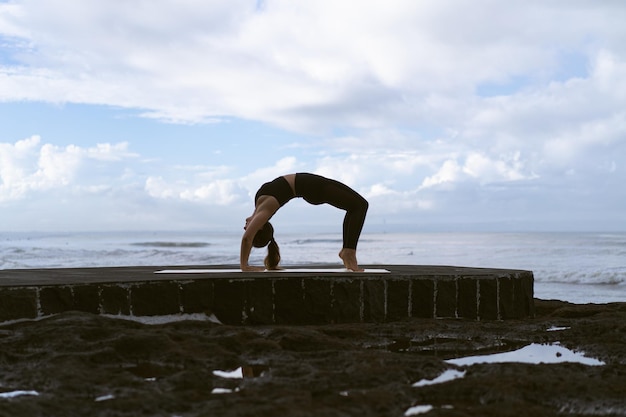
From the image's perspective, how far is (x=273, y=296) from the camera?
16.8ft

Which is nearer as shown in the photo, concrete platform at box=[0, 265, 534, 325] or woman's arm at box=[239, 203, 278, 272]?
concrete platform at box=[0, 265, 534, 325]

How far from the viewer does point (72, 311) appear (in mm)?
4660

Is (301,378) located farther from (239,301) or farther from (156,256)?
(156,256)

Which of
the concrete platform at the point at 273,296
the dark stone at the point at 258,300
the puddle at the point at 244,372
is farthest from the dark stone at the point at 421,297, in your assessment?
the puddle at the point at 244,372

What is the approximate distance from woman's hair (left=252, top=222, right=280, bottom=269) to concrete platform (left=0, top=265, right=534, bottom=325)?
2.60 feet

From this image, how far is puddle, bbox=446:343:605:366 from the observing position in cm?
361

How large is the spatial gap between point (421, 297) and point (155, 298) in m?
2.04

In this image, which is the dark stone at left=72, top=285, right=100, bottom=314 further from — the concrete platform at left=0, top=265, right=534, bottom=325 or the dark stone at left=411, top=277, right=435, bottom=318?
the dark stone at left=411, top=277, right=435, bottom=318

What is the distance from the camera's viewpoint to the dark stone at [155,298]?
4.91m

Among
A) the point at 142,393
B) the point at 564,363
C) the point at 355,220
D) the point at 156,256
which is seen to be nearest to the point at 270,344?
the point at 142,393

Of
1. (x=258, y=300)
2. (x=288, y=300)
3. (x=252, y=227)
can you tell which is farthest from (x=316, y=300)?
(x=252, y=227)

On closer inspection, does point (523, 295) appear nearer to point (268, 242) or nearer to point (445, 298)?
point (445, 298)

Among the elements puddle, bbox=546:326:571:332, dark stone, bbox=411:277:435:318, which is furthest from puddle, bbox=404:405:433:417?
dark stone, bbox=411:277:435:318

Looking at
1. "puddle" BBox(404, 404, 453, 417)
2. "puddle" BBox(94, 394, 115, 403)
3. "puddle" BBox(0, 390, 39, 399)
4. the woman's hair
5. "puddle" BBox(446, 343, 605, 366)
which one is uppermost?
the woman's hair
